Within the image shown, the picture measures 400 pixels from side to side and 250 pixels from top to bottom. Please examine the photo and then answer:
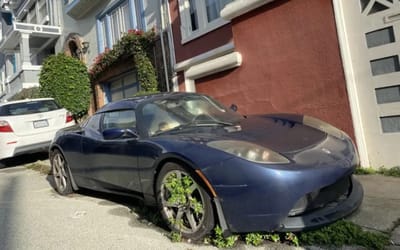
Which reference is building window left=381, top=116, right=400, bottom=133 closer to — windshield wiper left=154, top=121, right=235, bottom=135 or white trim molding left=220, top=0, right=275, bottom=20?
windshield wiper left=154, top=121, right=235, bottom=135

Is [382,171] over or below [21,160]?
below

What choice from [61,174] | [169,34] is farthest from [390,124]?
[169,34]

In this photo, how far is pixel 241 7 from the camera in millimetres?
6059

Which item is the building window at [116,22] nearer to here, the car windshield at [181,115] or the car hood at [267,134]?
the car windshield at [181,115]

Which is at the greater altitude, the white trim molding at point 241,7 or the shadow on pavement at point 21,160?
the white trim molding at point 241,7

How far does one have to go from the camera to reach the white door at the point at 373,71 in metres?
4.52

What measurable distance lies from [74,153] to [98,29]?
33.1 feet

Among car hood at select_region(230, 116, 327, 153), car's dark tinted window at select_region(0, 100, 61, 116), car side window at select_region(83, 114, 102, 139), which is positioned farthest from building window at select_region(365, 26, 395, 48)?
car's dark tinted window at select_region(0, 100, 61, 116)

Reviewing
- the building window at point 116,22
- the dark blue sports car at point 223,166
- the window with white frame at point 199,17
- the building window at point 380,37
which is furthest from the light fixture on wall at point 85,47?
the building window at point 380,37

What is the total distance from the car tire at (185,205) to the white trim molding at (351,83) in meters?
2.82

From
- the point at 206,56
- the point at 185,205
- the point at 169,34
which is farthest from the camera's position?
the point at 169,34

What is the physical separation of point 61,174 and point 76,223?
169 centimetres

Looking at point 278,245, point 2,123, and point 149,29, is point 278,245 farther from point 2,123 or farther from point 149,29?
point 149,29

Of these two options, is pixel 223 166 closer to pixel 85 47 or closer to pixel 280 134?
pixel 280 134
